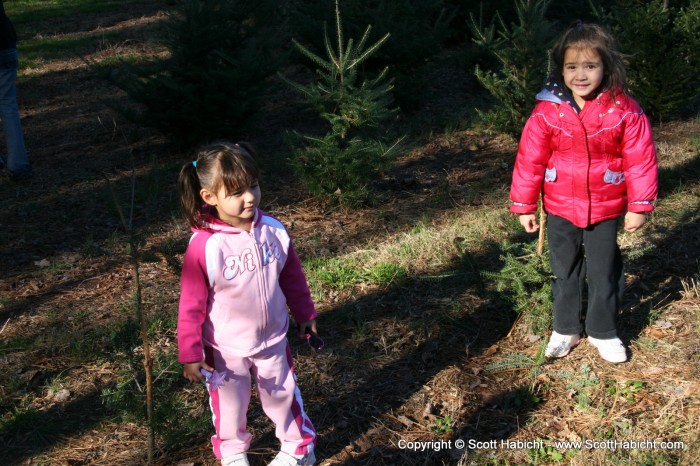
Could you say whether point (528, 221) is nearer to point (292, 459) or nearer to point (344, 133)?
point (292, 459)

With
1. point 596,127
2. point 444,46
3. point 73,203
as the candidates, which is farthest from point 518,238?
point 444,46

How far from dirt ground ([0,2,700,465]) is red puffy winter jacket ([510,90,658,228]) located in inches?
37.2

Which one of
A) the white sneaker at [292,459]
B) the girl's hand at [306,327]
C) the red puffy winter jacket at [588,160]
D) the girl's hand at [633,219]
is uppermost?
the red puffy winter jacket at [588,160]

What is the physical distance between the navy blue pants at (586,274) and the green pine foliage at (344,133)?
263cm

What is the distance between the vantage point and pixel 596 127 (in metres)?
3.64

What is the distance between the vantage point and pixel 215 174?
3068 millimetres

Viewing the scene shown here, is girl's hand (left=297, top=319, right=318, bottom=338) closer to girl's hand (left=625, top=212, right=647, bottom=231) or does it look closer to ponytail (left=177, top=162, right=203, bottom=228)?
ponytail (left=177, top=162, right=203, bottom=228)

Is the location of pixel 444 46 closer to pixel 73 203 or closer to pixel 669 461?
pixel 73 203

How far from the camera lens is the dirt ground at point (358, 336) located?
12.3 ft

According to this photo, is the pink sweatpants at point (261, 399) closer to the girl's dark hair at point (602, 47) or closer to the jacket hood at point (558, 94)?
the jacket hood at point (558, 94)

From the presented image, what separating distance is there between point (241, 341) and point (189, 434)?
923 mm

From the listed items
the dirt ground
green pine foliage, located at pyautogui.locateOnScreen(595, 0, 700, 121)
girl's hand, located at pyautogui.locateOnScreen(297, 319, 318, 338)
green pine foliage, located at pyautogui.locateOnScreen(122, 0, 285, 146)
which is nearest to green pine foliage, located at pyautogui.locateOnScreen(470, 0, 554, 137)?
the dirt ground

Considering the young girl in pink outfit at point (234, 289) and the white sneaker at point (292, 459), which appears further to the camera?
the white sneaker at point (292, 459)

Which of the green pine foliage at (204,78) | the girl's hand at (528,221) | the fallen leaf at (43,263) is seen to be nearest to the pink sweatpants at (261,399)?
the girl's hand at (528,221)
